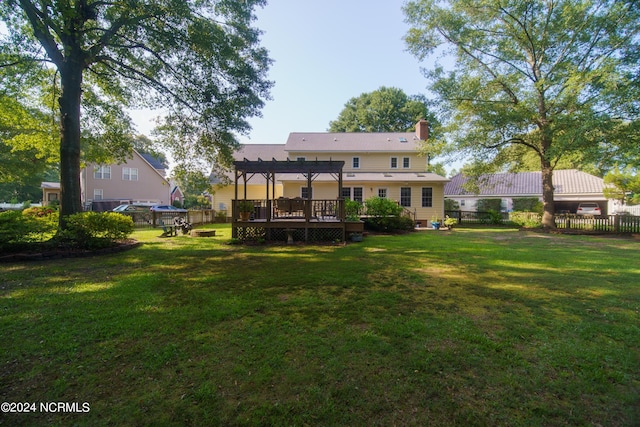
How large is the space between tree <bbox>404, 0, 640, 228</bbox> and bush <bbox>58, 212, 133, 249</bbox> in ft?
61.5

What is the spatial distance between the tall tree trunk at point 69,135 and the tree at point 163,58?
0.09ft

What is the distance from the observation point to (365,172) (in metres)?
22.6

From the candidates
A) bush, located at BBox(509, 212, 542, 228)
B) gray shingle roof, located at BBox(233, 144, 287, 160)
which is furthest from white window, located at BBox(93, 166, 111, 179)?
bush, located at BBox(509, 212, 542, 228)

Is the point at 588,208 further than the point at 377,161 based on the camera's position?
Yes

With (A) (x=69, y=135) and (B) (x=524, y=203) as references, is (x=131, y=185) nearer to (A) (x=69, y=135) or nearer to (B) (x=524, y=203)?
(A) (x=69, y=135)

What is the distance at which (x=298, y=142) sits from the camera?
23.6 metres

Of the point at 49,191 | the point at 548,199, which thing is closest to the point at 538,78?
the point at 548,199

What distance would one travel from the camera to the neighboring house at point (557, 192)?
89.4 feet

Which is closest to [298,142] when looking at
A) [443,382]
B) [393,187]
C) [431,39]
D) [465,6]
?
[393,187]

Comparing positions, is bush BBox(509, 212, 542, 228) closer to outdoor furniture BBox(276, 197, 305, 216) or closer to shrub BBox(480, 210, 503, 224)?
shrub BBox(480, 210, 503, 224)

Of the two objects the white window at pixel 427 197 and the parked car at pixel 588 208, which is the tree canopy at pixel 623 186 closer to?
the parked car at pixel 588 208

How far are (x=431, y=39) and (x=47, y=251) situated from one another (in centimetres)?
2237

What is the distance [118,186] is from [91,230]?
24445 mm

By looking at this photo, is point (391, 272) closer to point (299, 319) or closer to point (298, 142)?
point (299, 319)
